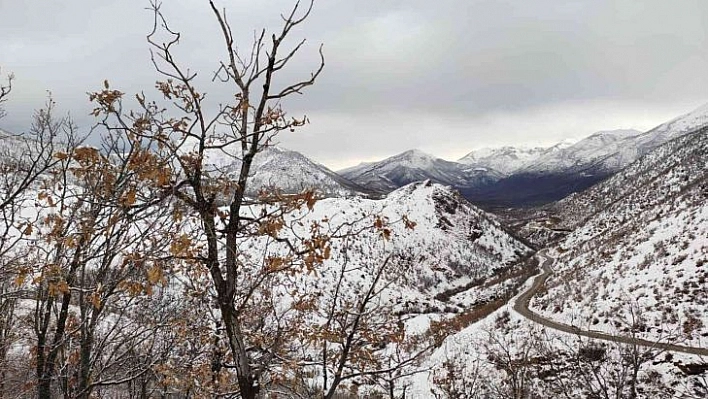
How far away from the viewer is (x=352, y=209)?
43156mm

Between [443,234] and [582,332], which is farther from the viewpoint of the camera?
[443,234]

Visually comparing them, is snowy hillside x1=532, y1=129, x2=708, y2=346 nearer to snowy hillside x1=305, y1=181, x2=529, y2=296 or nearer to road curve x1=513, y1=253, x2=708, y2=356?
road curve x1=513, y1=253, x2=708, y2=356

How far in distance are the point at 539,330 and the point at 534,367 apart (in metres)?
3.25

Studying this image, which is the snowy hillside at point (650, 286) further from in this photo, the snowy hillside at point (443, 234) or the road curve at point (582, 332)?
the snowy hillside at point (443, 234)

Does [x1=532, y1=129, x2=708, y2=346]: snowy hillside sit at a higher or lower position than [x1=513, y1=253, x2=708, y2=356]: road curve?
higher

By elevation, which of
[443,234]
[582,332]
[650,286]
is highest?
[443,234]

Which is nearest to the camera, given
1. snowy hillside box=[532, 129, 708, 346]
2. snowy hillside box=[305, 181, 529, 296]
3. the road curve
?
the road curve

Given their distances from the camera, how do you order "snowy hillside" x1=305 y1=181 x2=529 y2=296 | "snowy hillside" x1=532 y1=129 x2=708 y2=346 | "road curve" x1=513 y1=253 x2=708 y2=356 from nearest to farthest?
"road curve" x1=513 y1=253 x2=708 y2=356
"snowy hillside" x1=532 y1=129 x2=708 y2=346
"snowy hillside" x1=305 y1=181 x2=529 y2=296

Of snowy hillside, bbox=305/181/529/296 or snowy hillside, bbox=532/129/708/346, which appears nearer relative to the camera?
Result: snowy hillside, bbox=532/129/708/346

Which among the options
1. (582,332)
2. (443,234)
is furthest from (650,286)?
(443,234)

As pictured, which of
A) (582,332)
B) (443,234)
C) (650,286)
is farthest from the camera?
(443,234)

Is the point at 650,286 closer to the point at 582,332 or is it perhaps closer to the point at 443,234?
the point at 582,332

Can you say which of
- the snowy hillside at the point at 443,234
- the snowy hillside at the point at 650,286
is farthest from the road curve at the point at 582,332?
the snowy hillside at the point at 443,234

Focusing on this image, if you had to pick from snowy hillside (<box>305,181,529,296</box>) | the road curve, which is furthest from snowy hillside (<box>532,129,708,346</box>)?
snowy hillside (<box>305,181,529,296</box>)
